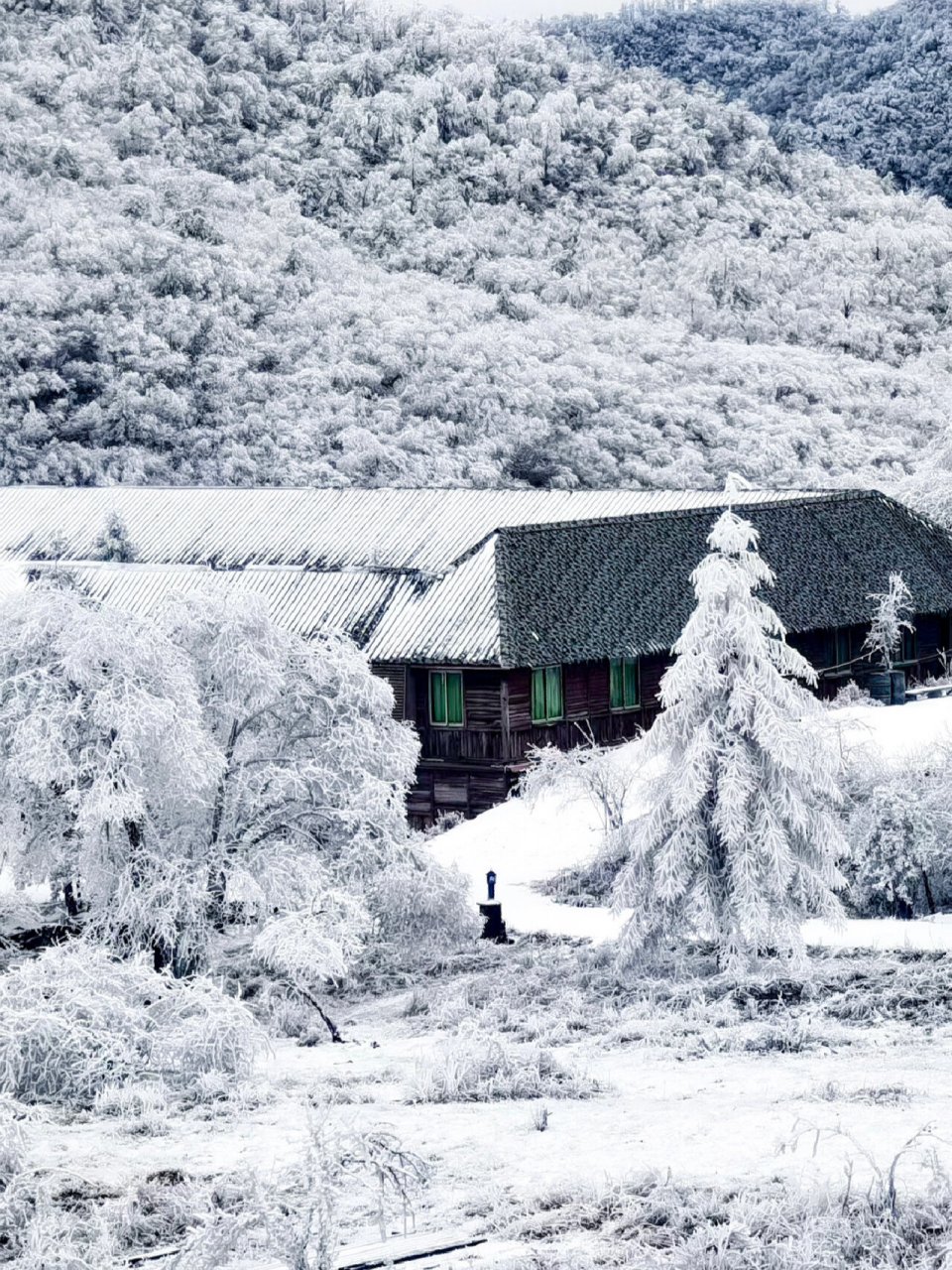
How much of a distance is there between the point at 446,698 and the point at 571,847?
5.72 m

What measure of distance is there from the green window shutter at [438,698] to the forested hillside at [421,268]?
40.8 metres

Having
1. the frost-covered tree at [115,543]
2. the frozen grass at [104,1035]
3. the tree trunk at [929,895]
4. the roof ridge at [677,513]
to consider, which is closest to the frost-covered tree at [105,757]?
the frozen grass at [104,1035]

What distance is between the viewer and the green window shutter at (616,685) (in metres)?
36.8

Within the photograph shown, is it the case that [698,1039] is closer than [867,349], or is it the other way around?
[698,1039]

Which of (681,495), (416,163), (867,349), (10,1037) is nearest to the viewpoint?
(10,1037)

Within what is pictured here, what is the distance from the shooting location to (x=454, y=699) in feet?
117

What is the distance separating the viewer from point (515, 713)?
35.3 meters

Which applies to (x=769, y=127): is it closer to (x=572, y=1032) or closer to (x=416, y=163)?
(x=416, y=163)

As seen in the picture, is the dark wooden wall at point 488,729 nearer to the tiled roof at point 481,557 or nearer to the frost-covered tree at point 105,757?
the tiled roof at point 481,557

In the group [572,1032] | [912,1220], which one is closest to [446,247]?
[572,1032]

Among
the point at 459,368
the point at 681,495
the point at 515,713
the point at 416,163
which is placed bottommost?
the point at 515,713

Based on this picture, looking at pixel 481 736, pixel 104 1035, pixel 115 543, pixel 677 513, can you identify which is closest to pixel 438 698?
pixel 481 736

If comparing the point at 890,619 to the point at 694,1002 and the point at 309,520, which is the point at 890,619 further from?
the point at 694,1002

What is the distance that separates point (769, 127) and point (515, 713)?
325 ft
